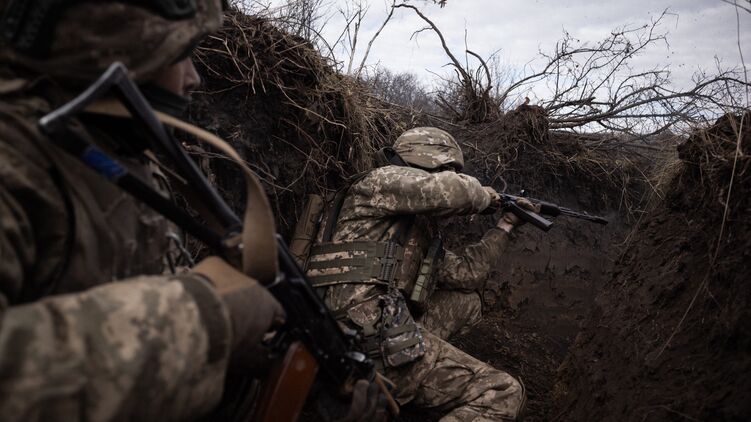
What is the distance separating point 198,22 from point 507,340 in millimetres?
4259

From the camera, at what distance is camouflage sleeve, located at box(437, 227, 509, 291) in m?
3.93

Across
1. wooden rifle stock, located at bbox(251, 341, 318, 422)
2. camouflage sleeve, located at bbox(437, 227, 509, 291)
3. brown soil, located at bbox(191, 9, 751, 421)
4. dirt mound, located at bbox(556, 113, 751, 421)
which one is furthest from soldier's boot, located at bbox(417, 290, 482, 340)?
wooden rifle stock, located at bbox(251, 341, 318, 422)

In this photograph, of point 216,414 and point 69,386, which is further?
point 216,414

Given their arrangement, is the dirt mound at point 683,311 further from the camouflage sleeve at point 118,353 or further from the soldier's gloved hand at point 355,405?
the camouflage sleeve at point 118,353

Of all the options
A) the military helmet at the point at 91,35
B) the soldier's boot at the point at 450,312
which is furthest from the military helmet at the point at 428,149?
the military helmet at the point at 91,35

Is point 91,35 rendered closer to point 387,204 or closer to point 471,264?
point 387,204

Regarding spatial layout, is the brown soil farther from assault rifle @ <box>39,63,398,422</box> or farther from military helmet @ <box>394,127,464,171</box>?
assault rifle @ <box>39,63,398,422</box>

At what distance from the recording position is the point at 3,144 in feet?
3.34

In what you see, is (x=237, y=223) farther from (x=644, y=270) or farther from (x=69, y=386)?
(x=644, y=270)

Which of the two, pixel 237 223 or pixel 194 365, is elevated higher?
pixel 237 223

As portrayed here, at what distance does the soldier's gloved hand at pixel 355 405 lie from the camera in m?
1.85

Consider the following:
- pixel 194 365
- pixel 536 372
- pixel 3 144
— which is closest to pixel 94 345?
pixel 194 365

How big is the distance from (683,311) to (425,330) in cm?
149

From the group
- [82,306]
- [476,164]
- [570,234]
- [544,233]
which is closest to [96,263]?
[82,306]
